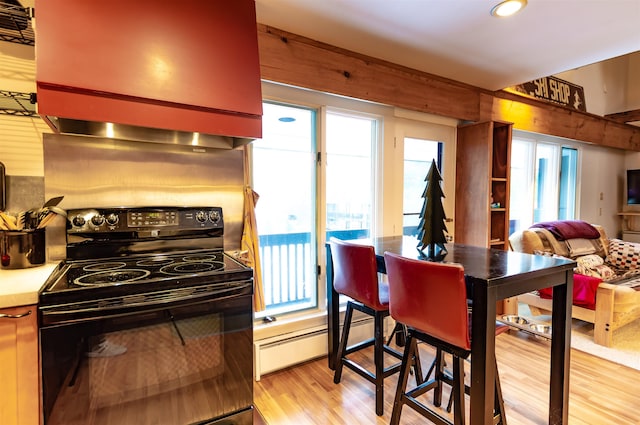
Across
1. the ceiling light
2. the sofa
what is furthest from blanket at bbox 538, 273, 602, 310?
the ceiling light

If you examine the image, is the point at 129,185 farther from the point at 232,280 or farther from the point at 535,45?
the point at 535,45

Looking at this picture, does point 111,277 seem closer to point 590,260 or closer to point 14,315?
point 14,315

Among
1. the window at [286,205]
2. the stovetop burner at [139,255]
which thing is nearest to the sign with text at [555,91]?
the window at [286,205]

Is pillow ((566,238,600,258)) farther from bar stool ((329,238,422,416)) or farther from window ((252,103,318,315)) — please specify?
window ((252,103,318,315))

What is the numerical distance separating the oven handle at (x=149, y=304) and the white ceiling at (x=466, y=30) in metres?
1.62

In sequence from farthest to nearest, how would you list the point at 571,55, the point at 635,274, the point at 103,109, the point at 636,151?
the point at 636,151 → the point at 635,274 → the point at 571,55 → the point at 103,109

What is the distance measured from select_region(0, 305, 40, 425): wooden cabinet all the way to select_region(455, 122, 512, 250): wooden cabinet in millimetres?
3377

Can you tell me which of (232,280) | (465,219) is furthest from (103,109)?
(465,219)

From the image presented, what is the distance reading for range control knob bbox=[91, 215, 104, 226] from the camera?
1.69 m

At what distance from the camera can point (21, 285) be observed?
1.20 meters

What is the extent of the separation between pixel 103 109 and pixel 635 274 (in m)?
5.09

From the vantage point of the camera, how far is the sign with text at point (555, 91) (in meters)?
3.84

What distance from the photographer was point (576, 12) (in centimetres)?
204

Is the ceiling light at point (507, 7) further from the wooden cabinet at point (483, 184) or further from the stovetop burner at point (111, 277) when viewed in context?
the stovetop burner at point (111, 277)
